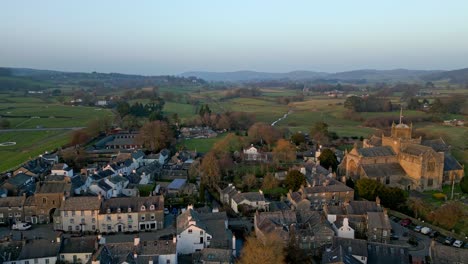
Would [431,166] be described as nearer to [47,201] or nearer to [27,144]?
[47,201]

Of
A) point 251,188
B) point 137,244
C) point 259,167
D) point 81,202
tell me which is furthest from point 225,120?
point 137,244

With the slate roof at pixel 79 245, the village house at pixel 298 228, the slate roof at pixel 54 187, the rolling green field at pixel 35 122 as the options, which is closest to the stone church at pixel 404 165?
the village house at pixel 298 228

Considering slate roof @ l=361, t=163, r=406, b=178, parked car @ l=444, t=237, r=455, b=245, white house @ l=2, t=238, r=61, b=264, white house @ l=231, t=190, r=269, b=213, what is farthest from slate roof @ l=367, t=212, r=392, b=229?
white house @ l=2, t=238, r=61, b=264

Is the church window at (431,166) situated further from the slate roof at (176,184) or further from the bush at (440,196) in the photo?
the slate roof at (176,184)

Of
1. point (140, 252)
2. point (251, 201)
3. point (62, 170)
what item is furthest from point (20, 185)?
point (251, 201)

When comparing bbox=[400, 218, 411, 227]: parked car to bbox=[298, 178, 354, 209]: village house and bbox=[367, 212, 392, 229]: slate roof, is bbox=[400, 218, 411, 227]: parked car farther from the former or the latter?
bbox=[298, 178, 354, 209]: village house

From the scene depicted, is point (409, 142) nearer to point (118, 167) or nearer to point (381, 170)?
point (381, 170)
